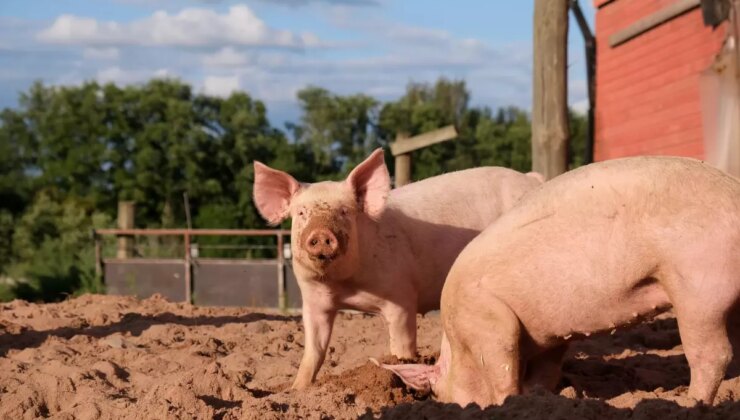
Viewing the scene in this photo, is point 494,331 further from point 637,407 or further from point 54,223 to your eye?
point 54,223

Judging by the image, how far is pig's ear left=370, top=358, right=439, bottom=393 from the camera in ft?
17.0

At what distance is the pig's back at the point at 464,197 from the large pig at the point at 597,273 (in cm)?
186

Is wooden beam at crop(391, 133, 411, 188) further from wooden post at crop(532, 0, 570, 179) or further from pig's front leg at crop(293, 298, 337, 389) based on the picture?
pig's front leg at crop(293, 298, 337, 389)

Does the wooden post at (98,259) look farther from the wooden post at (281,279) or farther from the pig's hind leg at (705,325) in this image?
the pig's hind leg at (705,325)

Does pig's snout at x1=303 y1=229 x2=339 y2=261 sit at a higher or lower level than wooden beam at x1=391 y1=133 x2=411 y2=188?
lower

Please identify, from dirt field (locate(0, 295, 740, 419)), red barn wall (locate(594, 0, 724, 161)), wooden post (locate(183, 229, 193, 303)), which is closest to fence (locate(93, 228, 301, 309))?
wooden post (locate(183, 229, 193, 303))

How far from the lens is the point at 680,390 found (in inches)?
208

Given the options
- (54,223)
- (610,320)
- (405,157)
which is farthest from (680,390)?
(54,223)

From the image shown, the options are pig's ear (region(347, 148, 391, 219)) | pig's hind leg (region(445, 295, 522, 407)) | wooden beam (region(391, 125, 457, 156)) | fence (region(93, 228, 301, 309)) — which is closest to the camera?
pig's hind leg (region(445, 295, 522, 407))

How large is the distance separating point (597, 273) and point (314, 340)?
220 centimetres

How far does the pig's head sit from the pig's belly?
142cm

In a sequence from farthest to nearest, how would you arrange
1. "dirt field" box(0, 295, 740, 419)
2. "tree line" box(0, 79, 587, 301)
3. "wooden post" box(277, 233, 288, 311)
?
"tree line" box(0, 79, 587, 301) → "wooden post" box(277, 233, 288, 311) → "dirt field" box(0, 295, 740, 419)

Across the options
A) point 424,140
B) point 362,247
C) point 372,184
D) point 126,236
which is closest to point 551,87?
point 424,140

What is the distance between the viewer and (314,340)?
6.16 metres
